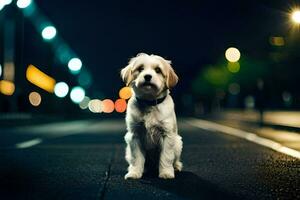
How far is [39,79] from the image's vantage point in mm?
90375

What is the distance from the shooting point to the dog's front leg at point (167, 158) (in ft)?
25.3

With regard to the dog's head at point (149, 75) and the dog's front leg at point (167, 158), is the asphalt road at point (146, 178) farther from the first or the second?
the dog's head at point (149, 75)

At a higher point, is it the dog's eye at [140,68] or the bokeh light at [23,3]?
the bokeh light at [23,3]

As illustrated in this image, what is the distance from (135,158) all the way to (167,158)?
1.40 ft

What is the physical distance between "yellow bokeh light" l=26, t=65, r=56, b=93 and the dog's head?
77.9m

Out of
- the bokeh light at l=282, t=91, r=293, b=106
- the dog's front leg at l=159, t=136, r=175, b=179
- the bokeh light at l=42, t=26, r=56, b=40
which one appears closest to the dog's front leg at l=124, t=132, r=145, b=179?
the dog's front leg at l=159, t=136, r=175, b=179

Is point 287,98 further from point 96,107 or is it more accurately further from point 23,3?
point 96,107

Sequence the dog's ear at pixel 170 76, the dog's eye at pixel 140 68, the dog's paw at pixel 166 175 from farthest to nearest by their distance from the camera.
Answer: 1. the dog's paw at pixel 166 175
2. the dog's ear at pixel 170 76
3. the dog's eye at pixel 140 68

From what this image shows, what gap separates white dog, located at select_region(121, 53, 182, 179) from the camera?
24.6 feet

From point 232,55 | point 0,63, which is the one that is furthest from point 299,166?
point 0,63

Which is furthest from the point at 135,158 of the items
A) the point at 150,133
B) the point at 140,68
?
the point at 140,68

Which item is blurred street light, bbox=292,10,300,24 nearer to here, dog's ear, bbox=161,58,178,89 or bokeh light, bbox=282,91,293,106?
dog's ear, bbox=161,58,178,89

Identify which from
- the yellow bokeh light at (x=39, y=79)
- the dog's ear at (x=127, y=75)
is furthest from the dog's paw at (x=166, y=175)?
the yellow bokeh light at (x=39, y=79)

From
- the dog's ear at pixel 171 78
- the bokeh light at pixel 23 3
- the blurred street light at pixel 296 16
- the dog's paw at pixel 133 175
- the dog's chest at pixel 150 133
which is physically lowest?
the dog's paw at pixel 133 175
